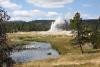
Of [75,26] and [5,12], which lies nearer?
[5,12]

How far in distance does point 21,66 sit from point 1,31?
28.6m

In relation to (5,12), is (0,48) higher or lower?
lower

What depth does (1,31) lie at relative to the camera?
2178 cm

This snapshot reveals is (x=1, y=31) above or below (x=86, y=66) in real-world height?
above

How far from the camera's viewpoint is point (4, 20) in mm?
22141

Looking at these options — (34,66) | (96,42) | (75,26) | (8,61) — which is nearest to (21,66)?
(34,66)

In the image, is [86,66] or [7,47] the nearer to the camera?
[7,47]

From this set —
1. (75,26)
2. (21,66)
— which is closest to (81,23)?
(75,26)

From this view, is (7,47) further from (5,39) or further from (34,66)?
(34,66)

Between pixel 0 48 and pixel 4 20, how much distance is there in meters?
2.23

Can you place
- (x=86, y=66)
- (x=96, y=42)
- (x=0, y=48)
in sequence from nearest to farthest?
(x=0, y=48) < (x=86, y=66) < (x=96, y=42)

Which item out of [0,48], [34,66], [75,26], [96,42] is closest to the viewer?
[0,48]

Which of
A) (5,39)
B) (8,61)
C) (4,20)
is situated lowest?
(8,61)

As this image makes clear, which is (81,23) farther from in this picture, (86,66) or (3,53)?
(3,53)
